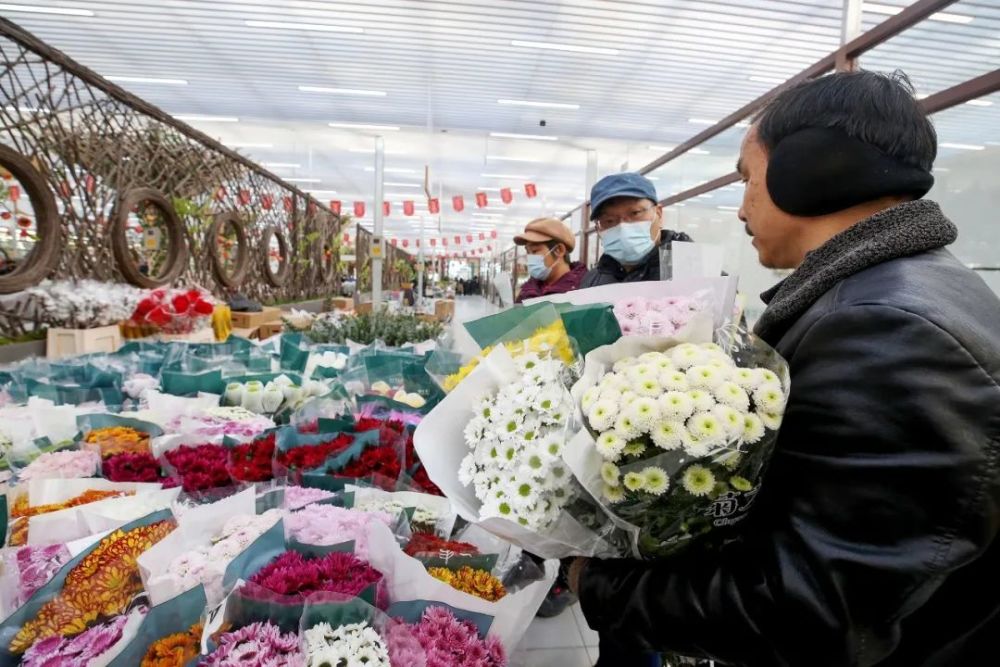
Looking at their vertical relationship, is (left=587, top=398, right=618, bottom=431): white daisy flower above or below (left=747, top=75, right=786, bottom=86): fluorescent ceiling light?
below

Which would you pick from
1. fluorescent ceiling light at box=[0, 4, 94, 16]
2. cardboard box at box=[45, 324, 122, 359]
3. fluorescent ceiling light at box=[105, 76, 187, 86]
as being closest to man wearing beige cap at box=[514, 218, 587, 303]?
cardboard box at box=[45, 324, 122, 359]

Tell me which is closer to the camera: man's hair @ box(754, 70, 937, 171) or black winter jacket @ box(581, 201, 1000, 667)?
black winter jacket @ box(581, 201, 1000, 667)

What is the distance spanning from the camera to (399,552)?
1027 millimetres

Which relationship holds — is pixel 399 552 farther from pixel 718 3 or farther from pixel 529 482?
pixel 718 3

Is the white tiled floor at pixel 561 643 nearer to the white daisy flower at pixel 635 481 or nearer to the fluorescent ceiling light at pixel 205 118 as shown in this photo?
the white daisy flower at pixel 635 481

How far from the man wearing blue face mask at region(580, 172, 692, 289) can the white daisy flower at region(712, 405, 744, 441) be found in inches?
69.6

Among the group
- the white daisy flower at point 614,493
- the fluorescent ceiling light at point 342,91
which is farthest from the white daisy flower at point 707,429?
the fluorescent ceiling light at point 342,91

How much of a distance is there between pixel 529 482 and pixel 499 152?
12756 mm

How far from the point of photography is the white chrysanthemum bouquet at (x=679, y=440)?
63cm

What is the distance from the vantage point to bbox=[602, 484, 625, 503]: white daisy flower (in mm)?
664

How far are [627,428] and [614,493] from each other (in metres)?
0.09

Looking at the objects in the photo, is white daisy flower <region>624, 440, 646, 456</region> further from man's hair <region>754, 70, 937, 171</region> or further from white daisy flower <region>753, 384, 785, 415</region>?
man's hair <region>754, 70, 937, 171</region>

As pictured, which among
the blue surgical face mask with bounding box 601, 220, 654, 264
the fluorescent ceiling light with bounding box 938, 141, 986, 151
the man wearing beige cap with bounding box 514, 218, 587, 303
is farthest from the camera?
the man wearing beige cap with bounding box 514, 218, 587, 303

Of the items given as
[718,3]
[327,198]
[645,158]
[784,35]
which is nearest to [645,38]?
[718,3]
